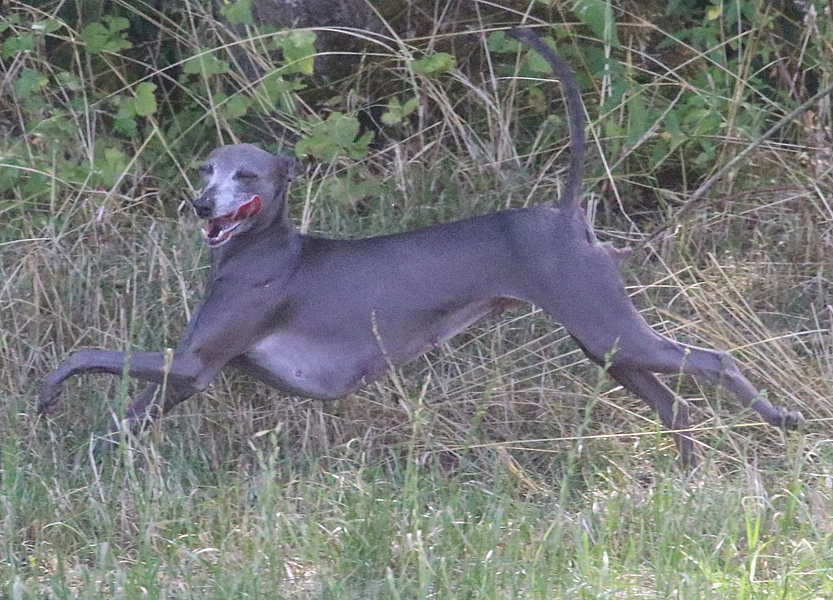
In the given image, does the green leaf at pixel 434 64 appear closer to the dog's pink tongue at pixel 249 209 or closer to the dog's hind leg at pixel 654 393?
the dog's pink tongue at pixel 249 209

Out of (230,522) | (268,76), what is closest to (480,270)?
(230,522)

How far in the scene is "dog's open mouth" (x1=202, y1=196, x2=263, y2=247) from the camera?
386cm

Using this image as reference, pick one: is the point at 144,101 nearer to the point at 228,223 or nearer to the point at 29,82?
the point at 29,82

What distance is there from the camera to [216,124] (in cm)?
532

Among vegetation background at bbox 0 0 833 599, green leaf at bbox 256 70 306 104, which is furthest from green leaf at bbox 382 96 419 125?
green leaf at bbox 256 70 306 104

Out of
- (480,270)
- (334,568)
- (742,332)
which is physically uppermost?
(480,270)

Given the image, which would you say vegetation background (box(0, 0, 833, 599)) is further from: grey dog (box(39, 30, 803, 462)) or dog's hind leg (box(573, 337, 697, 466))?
grey dog (box(39, 30, 803, 462))

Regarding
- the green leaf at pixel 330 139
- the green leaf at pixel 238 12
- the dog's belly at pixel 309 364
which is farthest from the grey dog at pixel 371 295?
the green leaf at pixel 238 12

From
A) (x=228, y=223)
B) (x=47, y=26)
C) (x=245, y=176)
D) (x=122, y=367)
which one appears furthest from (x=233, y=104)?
(x=122, y=367)

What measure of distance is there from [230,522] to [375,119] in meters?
2.81

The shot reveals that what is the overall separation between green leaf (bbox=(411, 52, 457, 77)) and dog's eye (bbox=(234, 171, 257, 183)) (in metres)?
1.47

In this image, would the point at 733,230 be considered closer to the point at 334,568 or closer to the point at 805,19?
the point at 805,19

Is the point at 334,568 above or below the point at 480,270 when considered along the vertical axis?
below

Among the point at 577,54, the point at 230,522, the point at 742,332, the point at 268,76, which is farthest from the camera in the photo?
the point at 577,54
